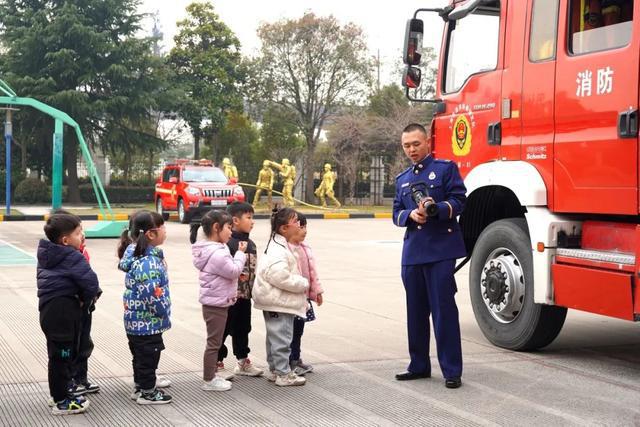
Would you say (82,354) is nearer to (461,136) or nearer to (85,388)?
(85,388)

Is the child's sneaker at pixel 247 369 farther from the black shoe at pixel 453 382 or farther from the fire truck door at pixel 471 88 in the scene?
the fire truck door at pixel 471 88

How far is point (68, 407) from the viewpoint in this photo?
5016mm

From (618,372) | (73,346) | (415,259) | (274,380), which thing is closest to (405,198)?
(415,259)

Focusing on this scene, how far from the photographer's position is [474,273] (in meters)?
7.36

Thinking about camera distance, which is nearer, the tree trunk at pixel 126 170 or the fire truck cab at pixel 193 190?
the fire truck cab at pixel 193 190

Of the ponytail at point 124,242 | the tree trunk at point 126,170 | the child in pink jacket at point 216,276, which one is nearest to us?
the ponytail at point 124,242

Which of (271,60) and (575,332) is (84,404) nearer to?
(575,332)

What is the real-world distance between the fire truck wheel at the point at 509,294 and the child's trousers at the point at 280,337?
2.01 meters

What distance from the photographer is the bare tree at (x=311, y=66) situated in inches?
1462

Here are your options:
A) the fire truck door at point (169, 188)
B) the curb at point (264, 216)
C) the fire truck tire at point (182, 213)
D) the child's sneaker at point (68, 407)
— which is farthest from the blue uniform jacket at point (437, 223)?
the curb at point (264, 216)

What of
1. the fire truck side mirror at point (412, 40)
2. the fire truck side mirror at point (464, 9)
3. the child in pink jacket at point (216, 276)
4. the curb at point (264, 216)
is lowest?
the curb at point (264, 216)

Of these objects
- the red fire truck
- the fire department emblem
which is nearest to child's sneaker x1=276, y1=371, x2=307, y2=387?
the red fire truck

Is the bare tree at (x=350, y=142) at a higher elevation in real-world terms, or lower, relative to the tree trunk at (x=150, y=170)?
higher

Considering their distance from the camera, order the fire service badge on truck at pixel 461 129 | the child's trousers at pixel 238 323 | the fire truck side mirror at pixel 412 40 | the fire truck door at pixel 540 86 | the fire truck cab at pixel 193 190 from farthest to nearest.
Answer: the fire truck cab at pixel 193 190 < the fire truck side mirror at pixel 412 40 < the fire service badge on truck at pixel 461 129 < the fire truck door at pixel 540 86 < the child's trousers at pixel 238 323
